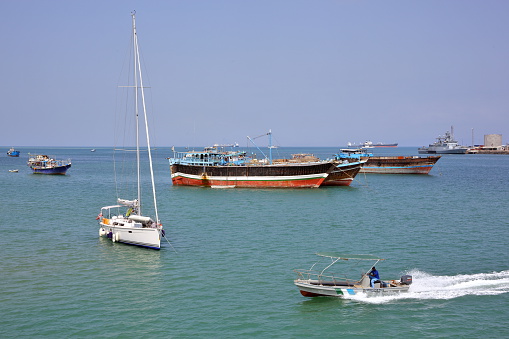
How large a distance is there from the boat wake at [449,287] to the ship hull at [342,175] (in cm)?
4929

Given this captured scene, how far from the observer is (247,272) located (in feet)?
100

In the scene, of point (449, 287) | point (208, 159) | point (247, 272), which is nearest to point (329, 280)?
point (247, 272)

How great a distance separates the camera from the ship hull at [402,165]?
369 ft

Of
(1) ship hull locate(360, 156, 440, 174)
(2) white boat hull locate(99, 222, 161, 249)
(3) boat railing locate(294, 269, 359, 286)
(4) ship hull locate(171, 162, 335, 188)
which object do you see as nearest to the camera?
(3) boat railing locate(294, 269, 359, 286)

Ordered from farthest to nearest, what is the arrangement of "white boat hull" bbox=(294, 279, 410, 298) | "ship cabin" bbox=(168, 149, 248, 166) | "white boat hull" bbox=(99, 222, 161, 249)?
"ship cabin" bbox=(168, 149, 248, 166) < "white boat hull" bbox=(99, 222, 161, 249) < "white boat hull" bbox=(294, 279, 410, 298)

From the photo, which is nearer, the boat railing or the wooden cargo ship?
the boat railing

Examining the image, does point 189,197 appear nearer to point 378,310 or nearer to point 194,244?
point 194,244

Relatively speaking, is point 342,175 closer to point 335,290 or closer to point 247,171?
point 247,171

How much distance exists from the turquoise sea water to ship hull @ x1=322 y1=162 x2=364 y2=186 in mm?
20359

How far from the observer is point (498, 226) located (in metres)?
45.7

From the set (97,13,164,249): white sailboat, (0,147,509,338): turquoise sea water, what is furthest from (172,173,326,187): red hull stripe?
(97,13,164,249): white sailboat

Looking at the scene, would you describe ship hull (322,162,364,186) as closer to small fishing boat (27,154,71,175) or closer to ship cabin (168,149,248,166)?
ship cabin (168,149,248,166)

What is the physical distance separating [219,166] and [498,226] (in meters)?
43.8

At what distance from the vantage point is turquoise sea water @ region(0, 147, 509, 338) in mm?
22906
